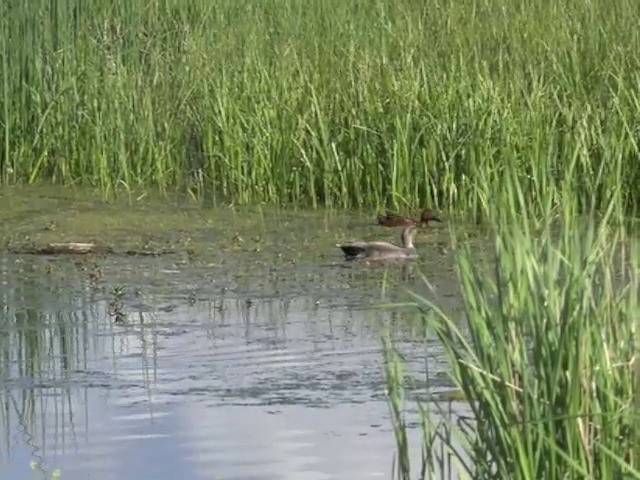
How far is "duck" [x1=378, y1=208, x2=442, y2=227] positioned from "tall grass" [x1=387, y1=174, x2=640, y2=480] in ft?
15.7

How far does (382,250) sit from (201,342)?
1580 mm

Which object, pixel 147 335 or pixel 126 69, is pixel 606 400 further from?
pixel 126 69

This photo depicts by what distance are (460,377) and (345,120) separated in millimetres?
5765

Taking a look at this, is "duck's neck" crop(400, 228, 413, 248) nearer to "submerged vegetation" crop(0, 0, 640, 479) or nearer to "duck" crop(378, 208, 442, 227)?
"submerged vegetation" crop(0, 0, 640, 479)

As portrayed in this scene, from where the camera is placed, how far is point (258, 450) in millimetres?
4949

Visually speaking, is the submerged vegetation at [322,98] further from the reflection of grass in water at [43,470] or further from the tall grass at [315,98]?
the reflection of grass in water at [43,470]

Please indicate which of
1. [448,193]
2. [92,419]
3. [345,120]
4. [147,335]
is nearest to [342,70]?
[345,120]

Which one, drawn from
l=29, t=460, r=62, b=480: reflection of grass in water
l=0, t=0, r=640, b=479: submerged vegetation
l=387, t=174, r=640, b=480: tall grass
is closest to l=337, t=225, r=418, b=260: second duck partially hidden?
l=0, t=0, r=640, b=479: submerged vegetation

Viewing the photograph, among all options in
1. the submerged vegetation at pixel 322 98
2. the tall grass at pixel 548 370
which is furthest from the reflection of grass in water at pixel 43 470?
the submerged vegetation at pixel 322 98

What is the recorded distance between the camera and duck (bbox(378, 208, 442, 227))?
8539 mm

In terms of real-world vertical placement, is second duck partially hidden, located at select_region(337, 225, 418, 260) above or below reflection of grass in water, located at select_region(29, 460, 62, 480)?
above

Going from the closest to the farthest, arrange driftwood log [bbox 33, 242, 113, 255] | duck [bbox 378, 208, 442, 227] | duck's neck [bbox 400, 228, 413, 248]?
duck's neck [bbox 400, 228, 413, 248]
driftwood log [bbox 33, 242, 113, 255]
duck [bbox 378, 208, 442, 227]

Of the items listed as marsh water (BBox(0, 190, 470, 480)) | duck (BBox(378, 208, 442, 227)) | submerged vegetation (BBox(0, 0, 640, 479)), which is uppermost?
submerged vegetation (BBox(0, 0, 640, 479))

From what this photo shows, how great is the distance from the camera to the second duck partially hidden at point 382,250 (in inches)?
310
